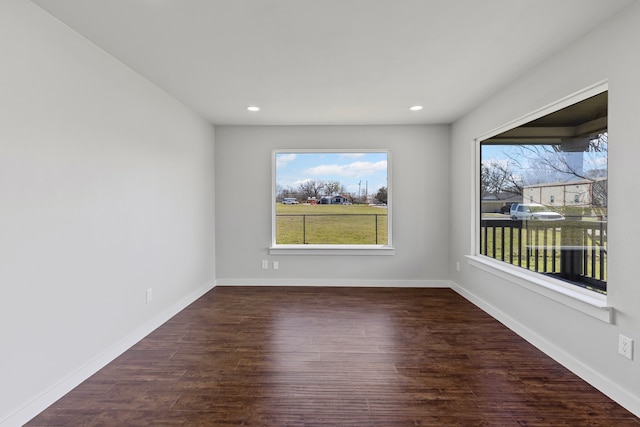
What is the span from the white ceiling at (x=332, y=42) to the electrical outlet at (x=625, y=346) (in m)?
1.93

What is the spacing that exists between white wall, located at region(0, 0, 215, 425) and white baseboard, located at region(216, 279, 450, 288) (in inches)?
54.1

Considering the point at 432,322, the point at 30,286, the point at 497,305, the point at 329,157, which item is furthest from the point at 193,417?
the point at 329,157

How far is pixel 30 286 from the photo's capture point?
176 centimetres

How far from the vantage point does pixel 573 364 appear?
2.23 meters

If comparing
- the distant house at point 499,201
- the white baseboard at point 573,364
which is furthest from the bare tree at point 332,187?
the white baseboard at point 573,364

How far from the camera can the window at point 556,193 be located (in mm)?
2174

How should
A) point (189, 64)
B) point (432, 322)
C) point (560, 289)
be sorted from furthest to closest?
point (432, 322) → point (189, 64) → point (560, 289)

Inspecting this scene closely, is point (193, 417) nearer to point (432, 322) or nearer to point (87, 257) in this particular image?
point (87, 257)

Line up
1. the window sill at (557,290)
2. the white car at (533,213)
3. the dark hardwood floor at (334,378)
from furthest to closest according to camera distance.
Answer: the white car at (533,213), the window sill at (557,290), the dark hardwood floor at (334,378)

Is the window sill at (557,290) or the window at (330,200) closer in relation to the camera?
the window sill at (557,290)

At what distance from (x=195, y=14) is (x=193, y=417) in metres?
2.34

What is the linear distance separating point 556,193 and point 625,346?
118 cm

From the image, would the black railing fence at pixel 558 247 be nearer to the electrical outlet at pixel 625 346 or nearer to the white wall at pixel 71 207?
the electrical outlet at pixel 625 346

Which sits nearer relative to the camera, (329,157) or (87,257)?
(87,257)
